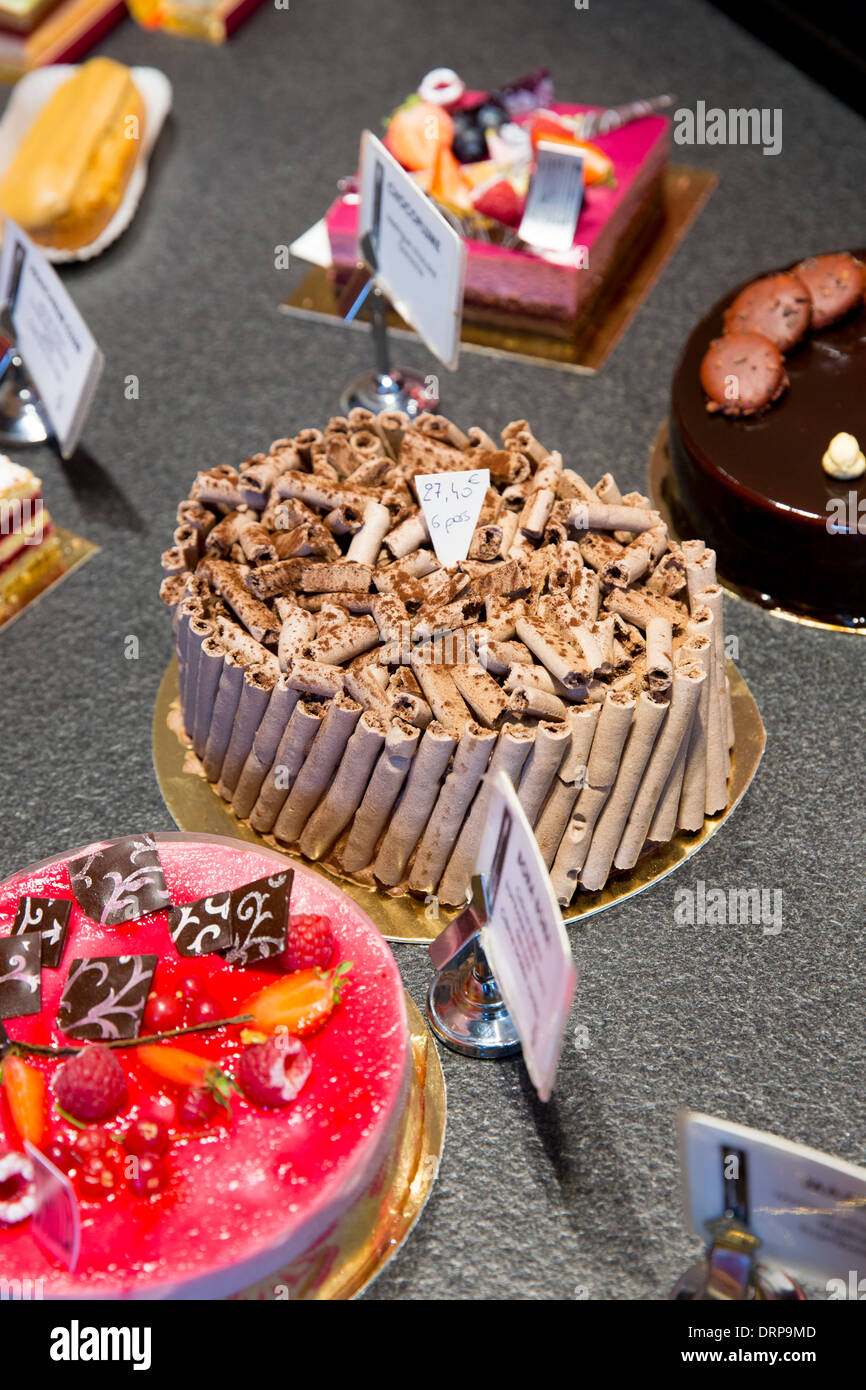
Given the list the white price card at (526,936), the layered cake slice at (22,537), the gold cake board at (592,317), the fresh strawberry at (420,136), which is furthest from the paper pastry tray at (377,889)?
the fresh strawberry at (420,136)

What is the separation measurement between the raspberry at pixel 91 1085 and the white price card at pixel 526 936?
1.62 ft

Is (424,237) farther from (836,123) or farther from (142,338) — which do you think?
(836,123)

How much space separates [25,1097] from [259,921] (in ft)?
1.21

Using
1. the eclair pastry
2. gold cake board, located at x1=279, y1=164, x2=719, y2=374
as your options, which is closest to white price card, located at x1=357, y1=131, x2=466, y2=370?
gold cake board, located at x1=279, y1=164, x2=719, y2=374

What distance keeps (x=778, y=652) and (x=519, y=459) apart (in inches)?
25.4

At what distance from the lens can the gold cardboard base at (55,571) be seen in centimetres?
293

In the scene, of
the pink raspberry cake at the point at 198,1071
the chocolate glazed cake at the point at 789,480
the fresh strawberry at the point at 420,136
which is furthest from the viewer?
the fresh strawberry at the point at 420,136

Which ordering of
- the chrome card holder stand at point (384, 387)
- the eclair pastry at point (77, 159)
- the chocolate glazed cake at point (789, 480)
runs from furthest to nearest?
the eclair pastry at point (77, 159)
the chrome card holder stand at point (384, 387)
the chocolate glazed cake at point (789, 480)

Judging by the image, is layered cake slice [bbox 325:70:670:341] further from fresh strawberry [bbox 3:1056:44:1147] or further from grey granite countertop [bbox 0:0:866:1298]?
→ fresh strawberry [bbox 3:1056:44:1147]

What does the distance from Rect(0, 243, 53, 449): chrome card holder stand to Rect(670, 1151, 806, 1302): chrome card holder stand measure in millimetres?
2317

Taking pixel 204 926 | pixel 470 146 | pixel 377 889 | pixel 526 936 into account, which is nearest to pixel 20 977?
pixel 204 926

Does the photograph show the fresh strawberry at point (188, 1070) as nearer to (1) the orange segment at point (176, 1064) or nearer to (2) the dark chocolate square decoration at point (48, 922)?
(1) the orange segment at point (176, 1064)
